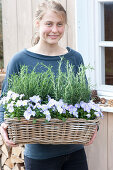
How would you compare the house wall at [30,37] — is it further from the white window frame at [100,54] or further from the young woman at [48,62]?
the young woman at [48,62]

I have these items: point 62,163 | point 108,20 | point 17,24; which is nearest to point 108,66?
point 108,20

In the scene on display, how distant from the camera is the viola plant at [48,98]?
1.99 meters

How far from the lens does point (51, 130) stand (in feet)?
6.53

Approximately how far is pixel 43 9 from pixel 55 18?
110mm

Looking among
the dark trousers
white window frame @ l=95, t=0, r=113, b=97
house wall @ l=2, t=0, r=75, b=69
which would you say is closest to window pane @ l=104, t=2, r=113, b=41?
white window frame @ l=95, t=0, r=113, b=97

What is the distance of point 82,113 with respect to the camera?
2.04m

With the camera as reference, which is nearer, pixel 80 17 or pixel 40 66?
pixel 40 66

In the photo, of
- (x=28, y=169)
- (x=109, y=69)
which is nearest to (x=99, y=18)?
(x=109, y=69)

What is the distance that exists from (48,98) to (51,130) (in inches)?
7.2

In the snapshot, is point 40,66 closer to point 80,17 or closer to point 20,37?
point 80,17

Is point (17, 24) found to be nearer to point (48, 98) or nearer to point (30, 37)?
point (30, 37)

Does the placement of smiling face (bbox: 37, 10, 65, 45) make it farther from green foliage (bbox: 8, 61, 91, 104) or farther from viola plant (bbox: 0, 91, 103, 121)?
viola plant (bbox: 0, 91, 103, 121)

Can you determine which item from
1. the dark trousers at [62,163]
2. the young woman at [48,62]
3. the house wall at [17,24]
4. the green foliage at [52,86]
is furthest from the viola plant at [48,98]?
the house wall at [17,24]

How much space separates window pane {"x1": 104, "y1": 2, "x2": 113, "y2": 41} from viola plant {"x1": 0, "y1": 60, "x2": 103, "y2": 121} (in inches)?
37.1
